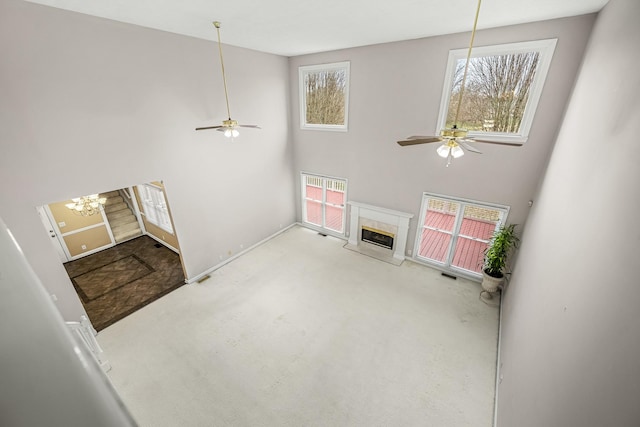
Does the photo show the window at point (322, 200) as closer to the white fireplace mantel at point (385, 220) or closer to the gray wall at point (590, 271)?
the white fireplace mantel at point (385, 220)

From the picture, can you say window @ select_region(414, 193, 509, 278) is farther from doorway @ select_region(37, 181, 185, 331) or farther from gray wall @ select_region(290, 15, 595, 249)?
doorway @ select_region(37, 181, 185, 331)

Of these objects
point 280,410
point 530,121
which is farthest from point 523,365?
point 530,121

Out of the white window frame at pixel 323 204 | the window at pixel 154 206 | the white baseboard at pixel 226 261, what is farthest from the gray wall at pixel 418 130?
the window at pixel 154 206

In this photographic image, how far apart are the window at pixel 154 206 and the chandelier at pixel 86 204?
3.19ft

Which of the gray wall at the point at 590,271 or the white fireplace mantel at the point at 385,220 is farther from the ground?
the gray wall at the point at 590,271

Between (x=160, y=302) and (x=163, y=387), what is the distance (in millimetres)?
1953

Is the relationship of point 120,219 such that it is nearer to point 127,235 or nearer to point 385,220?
point 127,235

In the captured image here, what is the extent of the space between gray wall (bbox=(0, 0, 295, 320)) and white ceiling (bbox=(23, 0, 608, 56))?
13.9 inches

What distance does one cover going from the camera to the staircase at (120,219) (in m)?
7.88

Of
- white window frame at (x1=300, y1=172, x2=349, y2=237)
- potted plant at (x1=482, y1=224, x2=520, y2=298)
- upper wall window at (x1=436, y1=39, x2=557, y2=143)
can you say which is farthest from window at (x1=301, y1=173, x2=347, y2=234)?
potted plant at (x1=482, y1=224, x2=520, y2=298)

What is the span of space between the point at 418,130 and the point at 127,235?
8.61 meters

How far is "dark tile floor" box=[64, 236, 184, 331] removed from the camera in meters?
5.30

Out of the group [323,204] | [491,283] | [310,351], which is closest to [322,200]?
[323,204]

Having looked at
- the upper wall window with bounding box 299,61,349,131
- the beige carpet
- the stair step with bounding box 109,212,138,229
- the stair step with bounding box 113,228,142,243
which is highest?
the upper wall window with bounding box 299,61,349,131
